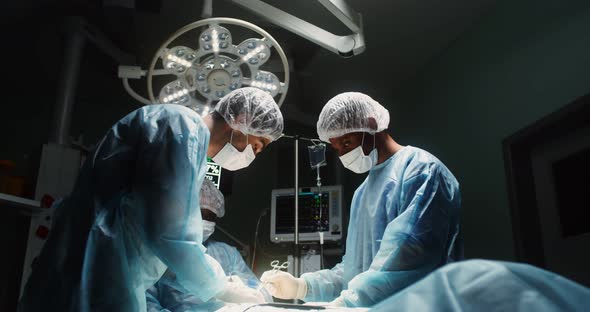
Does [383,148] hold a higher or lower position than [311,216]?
higher

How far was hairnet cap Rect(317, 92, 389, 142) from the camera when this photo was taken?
2039mm

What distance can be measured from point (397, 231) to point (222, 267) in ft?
6.46

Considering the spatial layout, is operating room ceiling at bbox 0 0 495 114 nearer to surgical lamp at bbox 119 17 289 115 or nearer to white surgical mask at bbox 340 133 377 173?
surgical lamp at bbox 119 17 289 115

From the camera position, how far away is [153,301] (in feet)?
8.63

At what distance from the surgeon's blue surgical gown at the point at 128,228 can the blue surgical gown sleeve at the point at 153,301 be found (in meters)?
1.22

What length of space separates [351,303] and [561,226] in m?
1.57

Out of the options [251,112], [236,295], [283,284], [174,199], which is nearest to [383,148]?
[251,112]

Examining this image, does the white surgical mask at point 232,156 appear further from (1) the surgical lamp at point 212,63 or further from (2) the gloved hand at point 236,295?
(2) the gloved hand at point 236,295

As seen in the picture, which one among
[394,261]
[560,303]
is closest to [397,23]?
[394,261]

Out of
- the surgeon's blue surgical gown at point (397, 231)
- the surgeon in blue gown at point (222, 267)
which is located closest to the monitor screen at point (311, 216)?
the surgeon in blue gown at point (222, 267)

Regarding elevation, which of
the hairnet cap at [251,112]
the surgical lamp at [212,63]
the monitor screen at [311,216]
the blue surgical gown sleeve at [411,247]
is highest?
the surgical lamp at [212,63]

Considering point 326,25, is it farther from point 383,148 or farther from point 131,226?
point 131,226

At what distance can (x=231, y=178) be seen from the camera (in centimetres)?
423

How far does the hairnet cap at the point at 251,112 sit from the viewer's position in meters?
1.92
